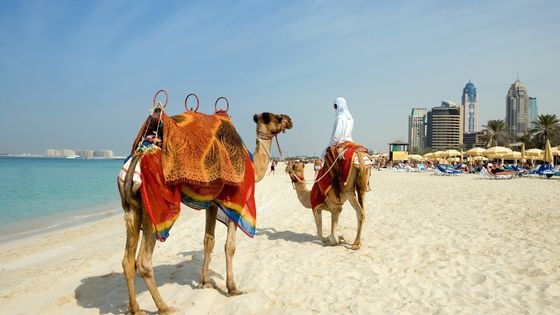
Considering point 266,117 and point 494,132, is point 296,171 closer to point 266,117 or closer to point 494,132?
point 266,117

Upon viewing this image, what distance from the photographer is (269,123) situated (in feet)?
19.3

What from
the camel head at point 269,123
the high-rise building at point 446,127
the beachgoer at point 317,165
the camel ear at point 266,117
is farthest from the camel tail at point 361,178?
the high-rise building at point 446,127

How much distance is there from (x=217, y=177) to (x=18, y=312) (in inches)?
121

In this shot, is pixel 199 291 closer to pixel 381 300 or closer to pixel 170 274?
pixel 170 274

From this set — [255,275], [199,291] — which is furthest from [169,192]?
[255,275]

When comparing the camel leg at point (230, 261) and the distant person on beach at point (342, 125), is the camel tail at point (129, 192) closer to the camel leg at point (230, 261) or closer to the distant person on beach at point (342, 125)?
the camel leg at point (230, 261)

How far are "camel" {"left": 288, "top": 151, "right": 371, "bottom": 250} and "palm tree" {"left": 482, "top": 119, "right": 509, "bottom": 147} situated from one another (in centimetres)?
7800

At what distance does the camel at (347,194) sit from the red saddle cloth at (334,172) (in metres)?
0.09

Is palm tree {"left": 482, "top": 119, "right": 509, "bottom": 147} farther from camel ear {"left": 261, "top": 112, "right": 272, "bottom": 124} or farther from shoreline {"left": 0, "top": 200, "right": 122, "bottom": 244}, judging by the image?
camel ear {"left": 261, "top": 112, "right": 272, "bottom": 124}

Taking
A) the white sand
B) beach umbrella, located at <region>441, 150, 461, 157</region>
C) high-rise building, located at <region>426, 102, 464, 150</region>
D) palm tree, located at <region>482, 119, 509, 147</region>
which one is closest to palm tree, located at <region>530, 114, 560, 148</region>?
palm tree, located at <region>482, 119, 509, 147</region>

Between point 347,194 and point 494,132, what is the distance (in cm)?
7911

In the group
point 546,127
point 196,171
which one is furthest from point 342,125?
point 546,127

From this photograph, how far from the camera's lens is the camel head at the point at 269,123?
5.88 m

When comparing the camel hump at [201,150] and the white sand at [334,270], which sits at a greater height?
the camel hump at [201,150]
